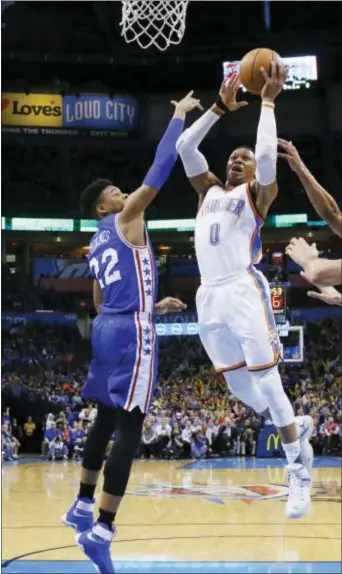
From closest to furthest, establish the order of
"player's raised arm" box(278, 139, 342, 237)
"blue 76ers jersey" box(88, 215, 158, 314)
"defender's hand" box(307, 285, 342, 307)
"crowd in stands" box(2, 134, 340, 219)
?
"defender's hand" box(307, 285, 342, 307), "player's raised arm" box(278, 139, 342, 237), "blue 76ers jersey" box(88, 215, 158, 314), "crowd in stands" box(2, 134, 340, 219)

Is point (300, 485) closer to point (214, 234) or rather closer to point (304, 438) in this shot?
point (304, 438)

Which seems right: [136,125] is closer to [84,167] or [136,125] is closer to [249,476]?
[84,167]

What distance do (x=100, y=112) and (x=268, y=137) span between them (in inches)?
722

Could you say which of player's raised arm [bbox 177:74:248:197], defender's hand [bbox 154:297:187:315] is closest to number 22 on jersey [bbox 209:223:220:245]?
player's raised arm [bbox 177:74:248:197]

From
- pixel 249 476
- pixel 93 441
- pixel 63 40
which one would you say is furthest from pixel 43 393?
pixel 93 441

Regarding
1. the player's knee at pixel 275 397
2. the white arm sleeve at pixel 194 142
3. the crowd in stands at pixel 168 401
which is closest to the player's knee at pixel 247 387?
the player's knee at pixel 275 397

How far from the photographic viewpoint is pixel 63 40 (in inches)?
829

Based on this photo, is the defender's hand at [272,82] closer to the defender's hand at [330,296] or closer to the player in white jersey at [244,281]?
the player in white jersey at [244,281]

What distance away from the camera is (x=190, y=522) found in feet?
29.7

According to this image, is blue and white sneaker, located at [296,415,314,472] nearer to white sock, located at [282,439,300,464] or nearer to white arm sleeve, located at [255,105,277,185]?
white sock, located at [282,439,300,464]

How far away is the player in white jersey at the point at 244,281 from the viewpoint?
3.62 metres

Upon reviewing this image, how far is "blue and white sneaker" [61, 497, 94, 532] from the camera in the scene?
3973 millimetres

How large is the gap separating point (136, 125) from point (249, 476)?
11.3 metres

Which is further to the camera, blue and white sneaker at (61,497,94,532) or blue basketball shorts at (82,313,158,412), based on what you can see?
blue and white sneaker at (61,497,94,532)
